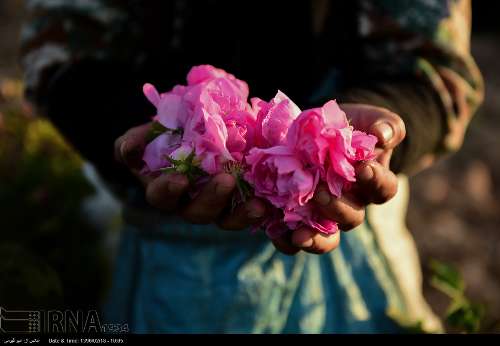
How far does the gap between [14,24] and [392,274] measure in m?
3.44

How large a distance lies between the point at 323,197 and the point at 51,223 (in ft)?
3.07

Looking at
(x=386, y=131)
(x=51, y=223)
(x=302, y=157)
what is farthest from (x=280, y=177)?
(x=51, y=223)

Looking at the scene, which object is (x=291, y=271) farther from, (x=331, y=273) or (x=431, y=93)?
(x=431, y=93)

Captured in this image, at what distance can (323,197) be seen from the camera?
30.6 inches

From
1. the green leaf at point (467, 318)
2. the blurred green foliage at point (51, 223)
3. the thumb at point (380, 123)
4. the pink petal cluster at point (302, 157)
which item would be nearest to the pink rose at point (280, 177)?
the pink petal cluster at point (302, 157)

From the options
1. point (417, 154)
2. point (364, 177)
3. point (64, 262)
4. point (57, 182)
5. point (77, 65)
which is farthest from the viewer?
point (57, 182)

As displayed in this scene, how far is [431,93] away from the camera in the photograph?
1149 millimetres

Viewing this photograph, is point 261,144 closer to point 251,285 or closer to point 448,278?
point 251,285

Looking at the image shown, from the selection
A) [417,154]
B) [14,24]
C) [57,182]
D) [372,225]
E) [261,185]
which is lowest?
[14,24]

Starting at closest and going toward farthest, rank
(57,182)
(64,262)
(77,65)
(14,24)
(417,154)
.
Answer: (417,154), (77,65), (64,262), (57,182), (14,24)

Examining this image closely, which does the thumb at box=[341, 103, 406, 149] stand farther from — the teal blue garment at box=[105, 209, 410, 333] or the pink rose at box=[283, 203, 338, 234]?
the teal blue garment at box=[105, 209, 410, 333]

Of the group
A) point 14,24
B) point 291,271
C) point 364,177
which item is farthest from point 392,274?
point 14,24

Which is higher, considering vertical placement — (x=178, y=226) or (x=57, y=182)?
(x=178, y=226)

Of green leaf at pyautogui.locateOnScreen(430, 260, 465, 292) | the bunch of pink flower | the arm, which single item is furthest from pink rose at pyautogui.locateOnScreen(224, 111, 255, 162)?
green leaf at pyautogui.locateOnScreen(430, 260, 465, 292)
